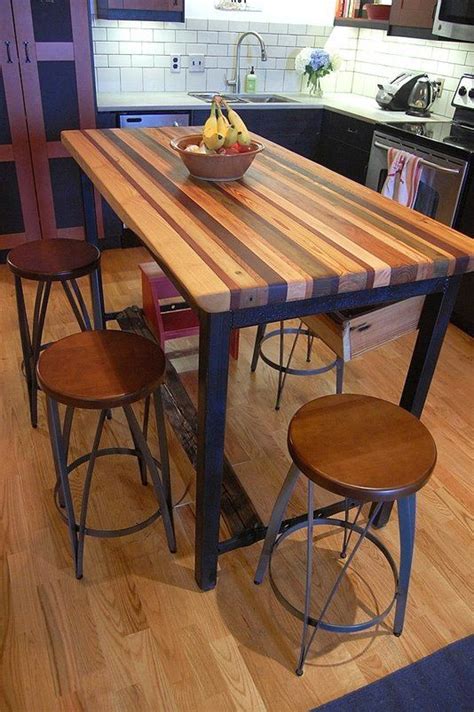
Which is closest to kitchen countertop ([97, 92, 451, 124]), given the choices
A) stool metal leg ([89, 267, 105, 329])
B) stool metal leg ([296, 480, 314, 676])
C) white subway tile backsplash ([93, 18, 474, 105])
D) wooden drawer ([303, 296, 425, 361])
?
white subway tile backsplash ([93, 18, 474, 105])

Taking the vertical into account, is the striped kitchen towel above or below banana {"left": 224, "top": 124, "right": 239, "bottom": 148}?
below

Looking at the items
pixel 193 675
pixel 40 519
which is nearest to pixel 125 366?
pixel 40 519

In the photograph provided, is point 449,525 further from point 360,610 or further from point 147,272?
point 147,272

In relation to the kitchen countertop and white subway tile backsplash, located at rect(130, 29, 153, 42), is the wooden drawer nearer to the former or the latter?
the kitchen countertop

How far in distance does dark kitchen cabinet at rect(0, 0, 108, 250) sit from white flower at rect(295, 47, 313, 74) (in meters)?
1.68

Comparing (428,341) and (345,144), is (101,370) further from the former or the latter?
(345,144)

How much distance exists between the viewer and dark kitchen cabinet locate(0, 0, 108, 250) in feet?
10.2

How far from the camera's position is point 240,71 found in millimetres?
4285

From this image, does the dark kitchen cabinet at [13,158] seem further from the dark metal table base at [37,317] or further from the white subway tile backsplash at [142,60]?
the dark metal table base at [37,317]

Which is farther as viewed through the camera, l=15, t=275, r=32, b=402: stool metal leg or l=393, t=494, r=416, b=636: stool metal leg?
l=15, t=275, r=32, b=402: stool metal leg

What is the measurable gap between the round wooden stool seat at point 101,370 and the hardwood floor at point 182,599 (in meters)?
0.61

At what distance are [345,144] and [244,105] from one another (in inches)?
28.4

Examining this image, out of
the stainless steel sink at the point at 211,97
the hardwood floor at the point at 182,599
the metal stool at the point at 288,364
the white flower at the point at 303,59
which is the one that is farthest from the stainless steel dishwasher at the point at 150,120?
the hardwood floor at the point at 182,599

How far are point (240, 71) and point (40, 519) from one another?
363 centimetres
